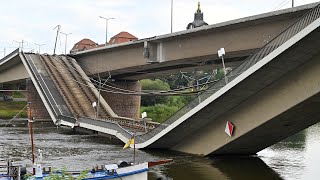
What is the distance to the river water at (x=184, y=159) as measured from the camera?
70.9ft

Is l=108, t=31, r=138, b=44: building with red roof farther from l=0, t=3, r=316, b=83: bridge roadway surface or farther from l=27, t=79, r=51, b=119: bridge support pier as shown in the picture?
l=27, t=79, r=51, b=119: bridge support pier

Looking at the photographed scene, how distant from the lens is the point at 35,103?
51719 millimetres

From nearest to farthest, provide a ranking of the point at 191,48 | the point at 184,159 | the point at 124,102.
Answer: the point at 184,159 → the point at 191,48 → the point at 124,102

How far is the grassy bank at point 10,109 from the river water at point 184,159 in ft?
92.5

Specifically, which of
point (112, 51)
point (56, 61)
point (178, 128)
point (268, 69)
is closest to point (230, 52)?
point (178, 128)

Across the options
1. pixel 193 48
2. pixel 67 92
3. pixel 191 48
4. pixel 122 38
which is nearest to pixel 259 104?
pixel 193 48

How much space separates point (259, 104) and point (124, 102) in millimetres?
33249

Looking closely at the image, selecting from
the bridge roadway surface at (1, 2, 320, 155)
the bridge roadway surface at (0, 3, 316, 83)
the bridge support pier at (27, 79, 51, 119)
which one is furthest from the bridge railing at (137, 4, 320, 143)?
the bridge support pier at (27, 79, 51, 119)

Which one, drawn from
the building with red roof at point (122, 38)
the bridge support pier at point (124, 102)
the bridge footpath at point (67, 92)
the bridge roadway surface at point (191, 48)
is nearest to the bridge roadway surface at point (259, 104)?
the bridge roadway surface at point (191, 48)

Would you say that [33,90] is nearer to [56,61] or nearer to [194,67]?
[56,61]

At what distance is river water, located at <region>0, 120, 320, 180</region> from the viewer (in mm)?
21609

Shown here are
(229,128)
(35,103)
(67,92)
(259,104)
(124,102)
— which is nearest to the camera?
(259,104)

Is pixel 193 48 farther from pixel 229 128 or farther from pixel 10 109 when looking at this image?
pixel 10 109

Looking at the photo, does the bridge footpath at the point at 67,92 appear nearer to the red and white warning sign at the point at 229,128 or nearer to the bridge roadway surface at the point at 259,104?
the bridge roadway surface at the point at 259,104
